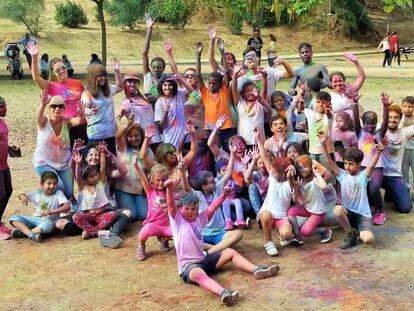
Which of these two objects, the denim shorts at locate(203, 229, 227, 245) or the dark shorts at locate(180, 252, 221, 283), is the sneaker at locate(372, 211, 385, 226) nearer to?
the denim shorts at locate(203, 229, 227, 245)

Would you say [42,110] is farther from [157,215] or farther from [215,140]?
[215,140]

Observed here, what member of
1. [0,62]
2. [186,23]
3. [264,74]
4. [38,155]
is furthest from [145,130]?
[186,23]

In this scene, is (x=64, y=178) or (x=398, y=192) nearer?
(x=64, y=178)

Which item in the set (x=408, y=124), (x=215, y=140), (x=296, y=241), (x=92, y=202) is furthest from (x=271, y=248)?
(x=408, y=124)

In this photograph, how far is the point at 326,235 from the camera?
561 cm

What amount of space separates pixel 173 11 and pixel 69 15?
6.10 meters

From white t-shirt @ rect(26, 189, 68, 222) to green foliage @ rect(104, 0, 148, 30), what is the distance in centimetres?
2682

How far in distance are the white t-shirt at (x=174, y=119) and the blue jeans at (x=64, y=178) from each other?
3.78 feet

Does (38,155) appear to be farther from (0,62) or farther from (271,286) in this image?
(0,62)

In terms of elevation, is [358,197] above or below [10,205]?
above

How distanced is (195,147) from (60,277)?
1976mm

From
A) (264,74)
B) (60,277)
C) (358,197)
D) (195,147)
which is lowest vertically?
(60,277)

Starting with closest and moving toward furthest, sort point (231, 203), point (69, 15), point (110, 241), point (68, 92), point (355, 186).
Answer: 1. point (110, 241)
2. point (355, 186)
3. point (231, 203)
4. point (68, 92)
5. point (69, 15)

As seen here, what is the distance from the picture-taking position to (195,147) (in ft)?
20.2
